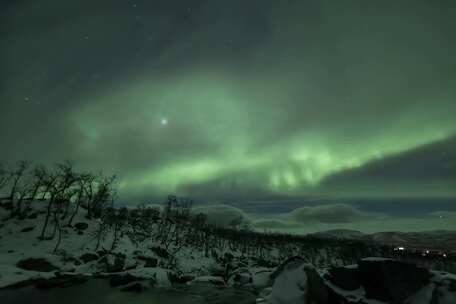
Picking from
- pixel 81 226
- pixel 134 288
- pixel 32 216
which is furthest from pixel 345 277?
pixel 32 216

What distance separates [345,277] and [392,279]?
3.36m

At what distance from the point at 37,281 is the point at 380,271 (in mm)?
41153

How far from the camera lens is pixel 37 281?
3819 cm

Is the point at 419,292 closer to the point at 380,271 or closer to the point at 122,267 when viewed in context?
the point at 380,271

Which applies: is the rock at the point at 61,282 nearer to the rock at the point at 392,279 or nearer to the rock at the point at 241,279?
the rock at the point at 241,279

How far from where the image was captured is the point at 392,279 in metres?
19.9

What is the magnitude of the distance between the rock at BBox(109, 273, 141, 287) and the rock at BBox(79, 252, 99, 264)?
1841 cm

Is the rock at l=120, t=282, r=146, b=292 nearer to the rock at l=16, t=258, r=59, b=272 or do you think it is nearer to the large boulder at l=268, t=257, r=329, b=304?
the rock at l=16, t=258, r=59, b=272

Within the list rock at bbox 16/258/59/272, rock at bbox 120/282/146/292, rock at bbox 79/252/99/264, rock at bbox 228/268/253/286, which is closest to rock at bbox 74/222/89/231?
rock at bbox 79/252/99/264

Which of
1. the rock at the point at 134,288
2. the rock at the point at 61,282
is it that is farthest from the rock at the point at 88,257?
the rock at the point at 134,288

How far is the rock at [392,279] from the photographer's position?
1925 centimetres

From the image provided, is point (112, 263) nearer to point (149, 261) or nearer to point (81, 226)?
point (149, 261)

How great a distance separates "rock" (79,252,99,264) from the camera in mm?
55419

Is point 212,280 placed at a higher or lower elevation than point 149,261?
lower
